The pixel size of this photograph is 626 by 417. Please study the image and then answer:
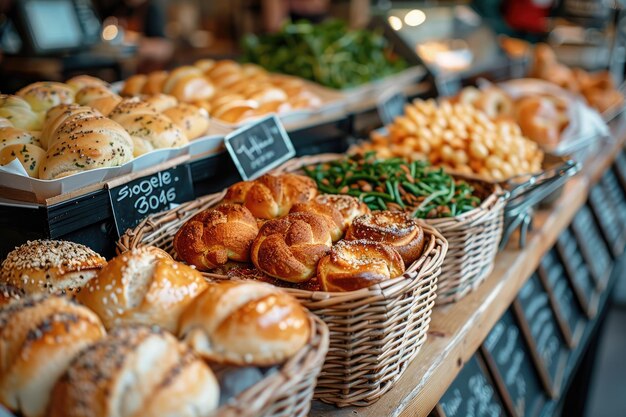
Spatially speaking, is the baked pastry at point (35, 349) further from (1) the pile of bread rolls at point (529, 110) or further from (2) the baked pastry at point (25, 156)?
(1) the pile of bread rolls at point (529, 110)

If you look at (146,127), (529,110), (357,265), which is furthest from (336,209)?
(529,110)

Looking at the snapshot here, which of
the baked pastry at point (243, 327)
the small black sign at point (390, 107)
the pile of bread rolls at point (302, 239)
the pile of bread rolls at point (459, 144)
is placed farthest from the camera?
the small black sign at point (390, 107)

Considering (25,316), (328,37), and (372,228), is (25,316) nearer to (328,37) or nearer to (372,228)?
(372,228)

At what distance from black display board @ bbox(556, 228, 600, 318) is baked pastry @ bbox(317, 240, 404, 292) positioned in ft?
6.61

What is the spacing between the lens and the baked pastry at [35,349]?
2.92ft

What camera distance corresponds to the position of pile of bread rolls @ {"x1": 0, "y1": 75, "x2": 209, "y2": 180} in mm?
1549

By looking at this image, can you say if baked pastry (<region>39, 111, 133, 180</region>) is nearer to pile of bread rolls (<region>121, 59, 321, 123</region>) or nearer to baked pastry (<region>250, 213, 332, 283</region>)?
baked pastry (<region>250, 213, 332, 283</region>)

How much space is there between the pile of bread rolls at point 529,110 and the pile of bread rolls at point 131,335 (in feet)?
7.74

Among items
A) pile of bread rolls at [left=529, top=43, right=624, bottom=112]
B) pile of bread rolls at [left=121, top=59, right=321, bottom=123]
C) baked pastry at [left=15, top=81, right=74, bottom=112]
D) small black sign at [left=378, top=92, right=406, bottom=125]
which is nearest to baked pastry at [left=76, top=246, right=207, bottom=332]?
baked pastry at [left=15, top=81, right=74, bottom=112]

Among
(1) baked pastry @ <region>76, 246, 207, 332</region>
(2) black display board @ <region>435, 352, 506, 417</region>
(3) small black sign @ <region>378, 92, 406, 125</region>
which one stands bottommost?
(2) black display board @ <region>435, 352, 506, 417</region>

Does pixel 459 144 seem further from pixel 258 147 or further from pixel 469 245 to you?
pixel 258 147

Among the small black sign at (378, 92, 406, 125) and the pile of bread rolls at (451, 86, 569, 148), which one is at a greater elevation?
the small black sign at (378, 92, 406, 125)

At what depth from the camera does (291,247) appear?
137 centimetres

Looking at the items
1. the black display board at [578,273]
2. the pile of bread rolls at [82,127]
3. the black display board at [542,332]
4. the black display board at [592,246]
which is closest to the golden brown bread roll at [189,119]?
the pile of bread rolls at [82,127]
